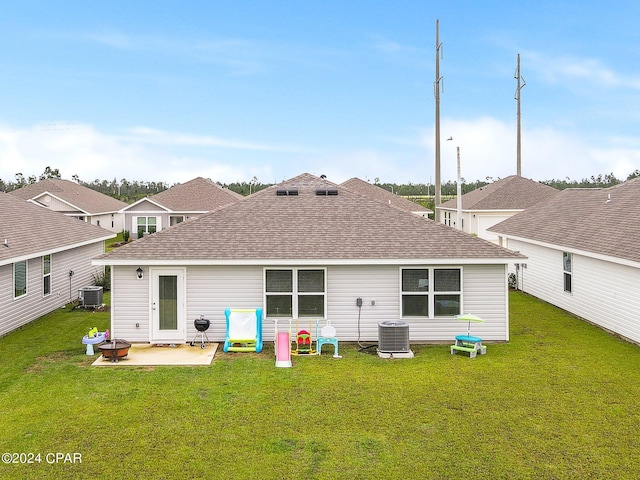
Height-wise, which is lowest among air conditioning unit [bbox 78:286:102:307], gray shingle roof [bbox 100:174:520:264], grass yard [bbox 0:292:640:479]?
grass yard [bbox 0:292:640:479]

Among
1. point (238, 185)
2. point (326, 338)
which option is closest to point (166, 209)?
point (326, 338)

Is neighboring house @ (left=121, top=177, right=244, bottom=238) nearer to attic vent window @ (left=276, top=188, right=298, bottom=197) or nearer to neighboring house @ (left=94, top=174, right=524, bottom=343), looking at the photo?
attic vent window @ (left=276, top=188, right=298, bottom=197)

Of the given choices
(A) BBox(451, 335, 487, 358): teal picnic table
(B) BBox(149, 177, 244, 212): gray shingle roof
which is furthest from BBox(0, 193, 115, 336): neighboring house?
(B) BBox(149, 177, 244, 212): gray shingle roof

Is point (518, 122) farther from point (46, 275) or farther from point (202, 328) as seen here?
point (202, 328)

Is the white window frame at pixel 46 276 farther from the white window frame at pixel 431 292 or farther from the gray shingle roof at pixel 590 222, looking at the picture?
the gray shingle roof at pixel 590 222

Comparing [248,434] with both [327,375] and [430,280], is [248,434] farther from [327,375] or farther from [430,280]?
[430,280]

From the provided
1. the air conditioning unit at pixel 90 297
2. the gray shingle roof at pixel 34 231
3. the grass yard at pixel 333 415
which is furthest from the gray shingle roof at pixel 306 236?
the air conditioning unit at pixel 90 297
